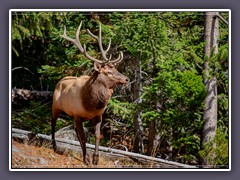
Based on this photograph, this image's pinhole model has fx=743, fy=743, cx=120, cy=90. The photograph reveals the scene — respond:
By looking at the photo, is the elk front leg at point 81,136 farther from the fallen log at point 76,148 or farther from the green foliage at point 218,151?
the green foliage at point 218,151

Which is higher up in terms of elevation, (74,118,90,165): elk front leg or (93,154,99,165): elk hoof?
(74,118,90,165): elk front leg

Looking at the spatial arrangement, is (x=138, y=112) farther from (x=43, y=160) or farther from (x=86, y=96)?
(x=43, y=160)

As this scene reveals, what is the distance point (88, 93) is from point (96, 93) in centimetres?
9

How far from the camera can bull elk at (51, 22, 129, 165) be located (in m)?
7.38

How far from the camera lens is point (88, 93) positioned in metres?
7.40

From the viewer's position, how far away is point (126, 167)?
743 centimetres

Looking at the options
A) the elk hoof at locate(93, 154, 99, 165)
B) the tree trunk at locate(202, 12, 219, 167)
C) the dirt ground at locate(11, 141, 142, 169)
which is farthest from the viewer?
the tree trunk at locate(202, 12, 219, 167)

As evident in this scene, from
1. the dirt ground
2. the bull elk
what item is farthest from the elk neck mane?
the dirt ground

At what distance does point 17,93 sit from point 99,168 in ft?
3.73

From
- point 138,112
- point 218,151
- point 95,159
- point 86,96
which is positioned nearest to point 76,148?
point 95,159

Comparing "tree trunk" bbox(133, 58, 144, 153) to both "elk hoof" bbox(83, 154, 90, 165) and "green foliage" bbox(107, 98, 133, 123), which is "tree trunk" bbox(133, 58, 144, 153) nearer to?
"green foliage" bbox(107, 98, 133, 123)
